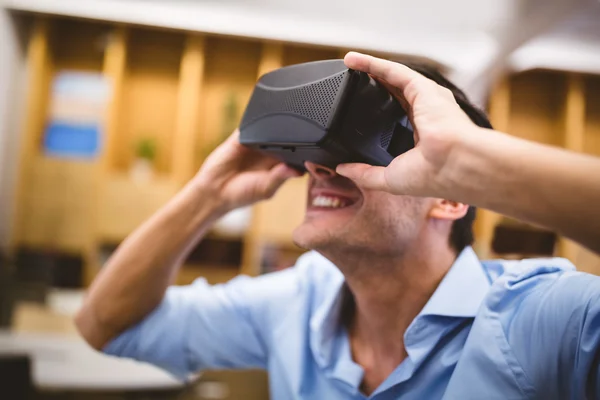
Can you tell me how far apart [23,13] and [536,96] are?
4.49 m

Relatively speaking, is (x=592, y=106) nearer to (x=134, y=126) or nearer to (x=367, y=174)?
(x=367, y=174)

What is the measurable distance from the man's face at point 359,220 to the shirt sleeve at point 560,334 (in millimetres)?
245

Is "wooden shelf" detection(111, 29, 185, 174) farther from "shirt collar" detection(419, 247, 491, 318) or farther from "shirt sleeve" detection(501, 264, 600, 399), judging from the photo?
"shirt sleeve" detection(501, 264, 600, 399)

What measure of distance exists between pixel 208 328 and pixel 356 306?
0.37 metres

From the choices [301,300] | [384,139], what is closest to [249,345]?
[301,300]

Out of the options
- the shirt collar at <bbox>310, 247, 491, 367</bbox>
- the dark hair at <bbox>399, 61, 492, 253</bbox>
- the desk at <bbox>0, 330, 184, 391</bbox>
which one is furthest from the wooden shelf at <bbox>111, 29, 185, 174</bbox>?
the dark hair at <bbox>399, 61, 492, 253</bbox>

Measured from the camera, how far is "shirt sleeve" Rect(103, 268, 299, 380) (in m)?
1.06

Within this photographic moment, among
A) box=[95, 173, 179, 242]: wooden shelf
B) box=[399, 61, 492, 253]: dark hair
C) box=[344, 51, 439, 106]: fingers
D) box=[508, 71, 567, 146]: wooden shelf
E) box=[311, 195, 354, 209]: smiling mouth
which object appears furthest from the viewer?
box=[95, 173, 179, 242]: wooden shelf

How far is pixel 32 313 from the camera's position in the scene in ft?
7.95

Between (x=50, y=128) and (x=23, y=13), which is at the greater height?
(x=23, y=13)

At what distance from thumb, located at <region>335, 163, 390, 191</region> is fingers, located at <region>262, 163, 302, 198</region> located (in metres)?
0.29

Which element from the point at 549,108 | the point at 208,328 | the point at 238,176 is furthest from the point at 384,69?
the point at 549,108

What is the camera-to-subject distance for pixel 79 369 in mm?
1877

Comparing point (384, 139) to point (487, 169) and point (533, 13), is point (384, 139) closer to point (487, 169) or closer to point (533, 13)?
point (487, 169)
